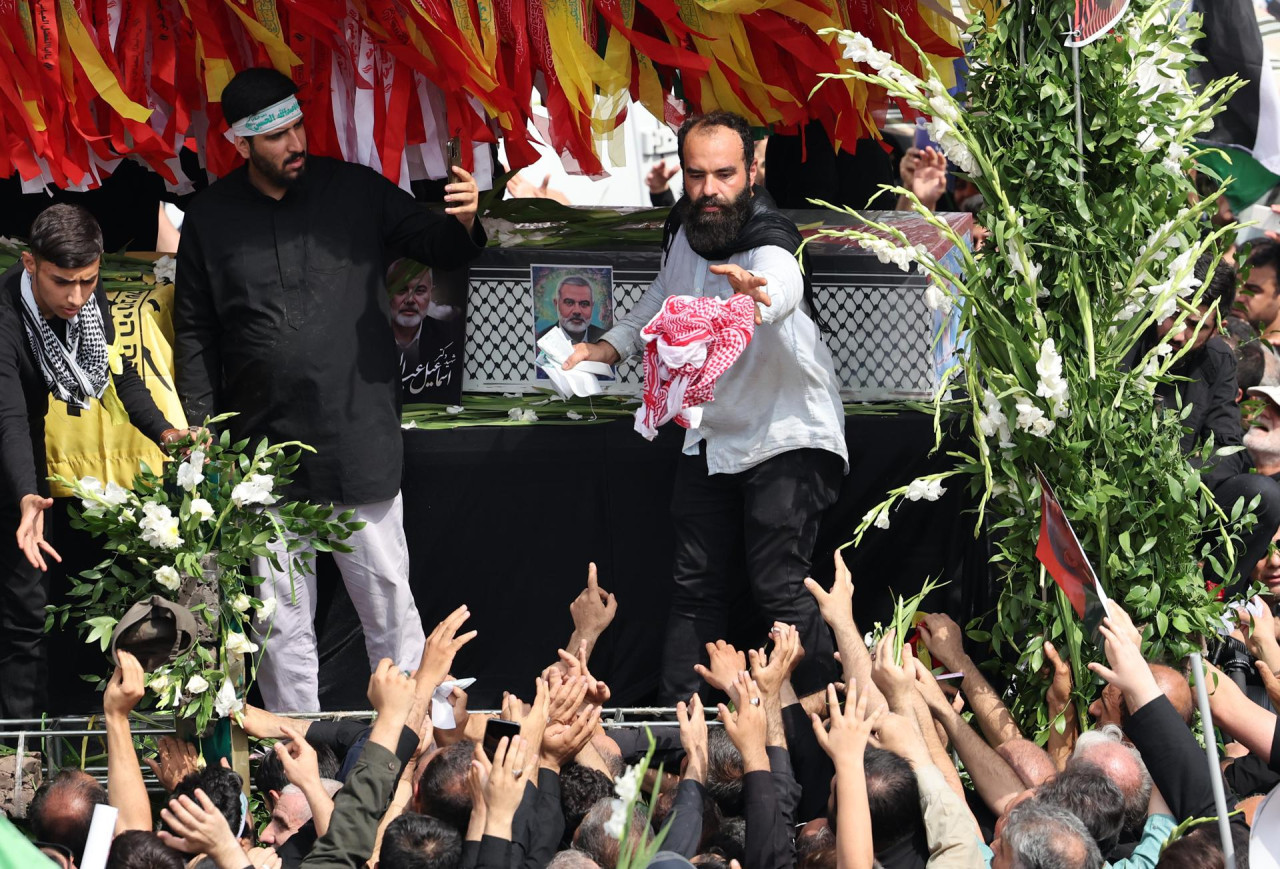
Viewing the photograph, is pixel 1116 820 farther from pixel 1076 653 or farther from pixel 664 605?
pixel 664 605

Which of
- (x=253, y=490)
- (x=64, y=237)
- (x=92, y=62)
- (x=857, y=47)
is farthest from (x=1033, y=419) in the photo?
(x=92, y=62)

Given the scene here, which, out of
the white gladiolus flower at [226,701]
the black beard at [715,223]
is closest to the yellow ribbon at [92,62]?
the black beard at [715,223]

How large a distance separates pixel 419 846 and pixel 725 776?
92cm

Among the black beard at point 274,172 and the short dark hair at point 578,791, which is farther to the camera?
the black beard at point 274,172

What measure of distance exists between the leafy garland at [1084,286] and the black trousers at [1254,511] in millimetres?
558

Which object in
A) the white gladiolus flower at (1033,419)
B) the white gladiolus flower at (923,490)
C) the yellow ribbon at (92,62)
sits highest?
the yellow ribbon at (92,62)

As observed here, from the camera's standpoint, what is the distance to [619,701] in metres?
6.06

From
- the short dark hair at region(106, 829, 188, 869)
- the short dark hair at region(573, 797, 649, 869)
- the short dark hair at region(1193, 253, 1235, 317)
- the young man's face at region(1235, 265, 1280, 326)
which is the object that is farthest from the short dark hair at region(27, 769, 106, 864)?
the young man's face at region(1235, 265, 1280, 326)

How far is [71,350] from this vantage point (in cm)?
543

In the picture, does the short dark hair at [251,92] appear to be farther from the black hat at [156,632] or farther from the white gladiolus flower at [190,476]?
the black hat at [156,632]

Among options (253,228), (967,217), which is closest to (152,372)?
(253,228)

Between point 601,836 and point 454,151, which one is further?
point 454,151

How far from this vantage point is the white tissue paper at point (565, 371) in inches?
215

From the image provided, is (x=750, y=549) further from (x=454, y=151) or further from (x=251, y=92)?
(x=251, y=92)
